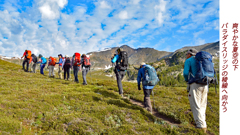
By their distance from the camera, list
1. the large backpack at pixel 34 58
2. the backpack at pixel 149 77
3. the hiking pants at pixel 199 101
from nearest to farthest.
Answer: the hiking pants at pixel 199 101, the backpack at pixel 149 77, the large backpack at pixel 34 58

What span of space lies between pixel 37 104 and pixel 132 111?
19.3ft

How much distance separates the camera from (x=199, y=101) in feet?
21.3

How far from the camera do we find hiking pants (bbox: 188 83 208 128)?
252 inches

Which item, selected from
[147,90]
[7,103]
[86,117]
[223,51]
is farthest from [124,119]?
[223,51]

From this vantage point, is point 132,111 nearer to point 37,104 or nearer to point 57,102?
point 57,102

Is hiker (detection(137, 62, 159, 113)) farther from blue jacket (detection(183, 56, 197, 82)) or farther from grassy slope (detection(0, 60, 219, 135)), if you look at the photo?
blue jacket (detection(183, 56, 197, 82))

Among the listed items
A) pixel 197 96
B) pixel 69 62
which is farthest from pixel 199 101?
pixel 69 62

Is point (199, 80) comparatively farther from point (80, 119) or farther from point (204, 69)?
point (80, 119)

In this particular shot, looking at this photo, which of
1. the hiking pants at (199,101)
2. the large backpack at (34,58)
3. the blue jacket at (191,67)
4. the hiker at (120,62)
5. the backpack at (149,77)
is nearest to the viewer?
the hiking pants at (199,101)

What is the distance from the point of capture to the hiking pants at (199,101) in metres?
6.39

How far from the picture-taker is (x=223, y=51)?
350 inches

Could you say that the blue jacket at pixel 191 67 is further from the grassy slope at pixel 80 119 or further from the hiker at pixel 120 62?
the hiker at pixel 120 62

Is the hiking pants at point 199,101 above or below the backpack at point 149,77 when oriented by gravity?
below

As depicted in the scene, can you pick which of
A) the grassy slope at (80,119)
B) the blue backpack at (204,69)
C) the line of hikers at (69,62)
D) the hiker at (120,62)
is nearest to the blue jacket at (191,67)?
the blue backpack at (204,69)
